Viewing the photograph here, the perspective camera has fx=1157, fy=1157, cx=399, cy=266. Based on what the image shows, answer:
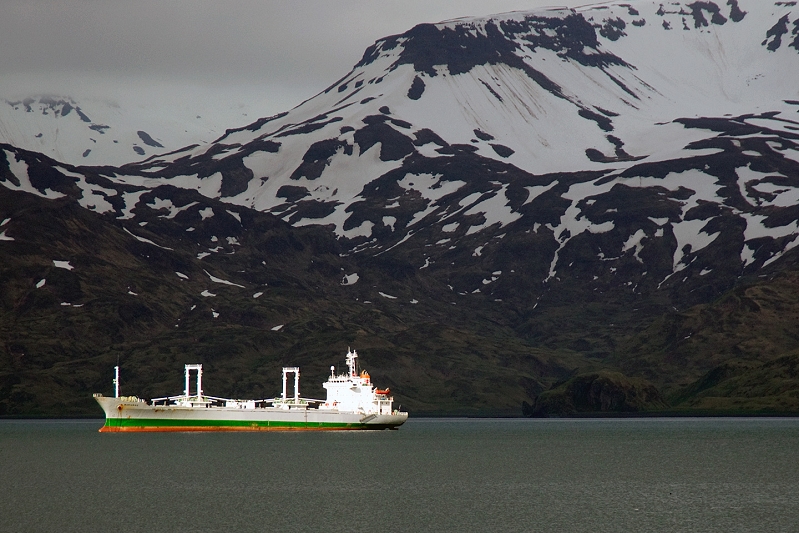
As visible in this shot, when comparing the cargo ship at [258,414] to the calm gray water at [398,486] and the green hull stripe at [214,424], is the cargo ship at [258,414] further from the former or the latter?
the calm gray water at [398,486]

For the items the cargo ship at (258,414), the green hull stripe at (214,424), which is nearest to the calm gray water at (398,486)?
the cargo ship at (258,414)

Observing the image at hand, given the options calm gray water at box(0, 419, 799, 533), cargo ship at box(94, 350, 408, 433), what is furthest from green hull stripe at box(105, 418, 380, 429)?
calm gray water at box(0, 419, 799, 533)

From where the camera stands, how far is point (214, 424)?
7308 inches

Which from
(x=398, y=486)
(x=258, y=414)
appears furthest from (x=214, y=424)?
(x=398, y=486)

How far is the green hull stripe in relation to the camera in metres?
182

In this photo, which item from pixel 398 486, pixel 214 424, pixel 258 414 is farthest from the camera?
pixel 214 424

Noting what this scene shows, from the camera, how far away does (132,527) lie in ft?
224

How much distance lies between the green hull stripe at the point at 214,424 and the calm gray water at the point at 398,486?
26.7m

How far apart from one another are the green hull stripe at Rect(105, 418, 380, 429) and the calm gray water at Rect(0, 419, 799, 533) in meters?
26.7

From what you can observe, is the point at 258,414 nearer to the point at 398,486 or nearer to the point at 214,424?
the point at 214,424

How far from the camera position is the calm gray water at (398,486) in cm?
7006

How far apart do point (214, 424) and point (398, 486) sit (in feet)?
325

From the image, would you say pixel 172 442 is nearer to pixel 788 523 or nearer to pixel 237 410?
pixel 237 410

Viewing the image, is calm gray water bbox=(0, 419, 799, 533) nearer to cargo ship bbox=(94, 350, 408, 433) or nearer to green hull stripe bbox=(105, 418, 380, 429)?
cargo ship bbox=(94, 350, 408, 433)
